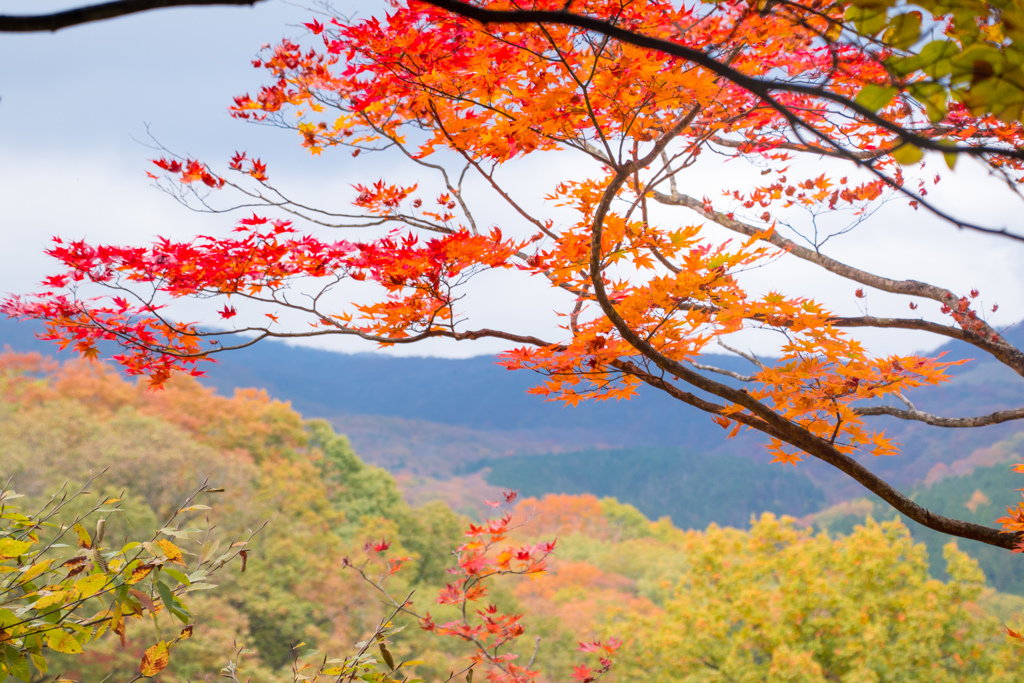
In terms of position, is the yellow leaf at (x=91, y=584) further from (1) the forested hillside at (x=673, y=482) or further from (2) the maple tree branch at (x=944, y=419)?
(1) the forested hillside at (x=673, y=482)

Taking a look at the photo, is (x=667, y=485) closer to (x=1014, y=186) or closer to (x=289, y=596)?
(x=289, y=596)

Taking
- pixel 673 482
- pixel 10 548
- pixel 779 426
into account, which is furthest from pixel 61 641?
pixel 673 482

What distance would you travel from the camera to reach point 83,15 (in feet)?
2.24

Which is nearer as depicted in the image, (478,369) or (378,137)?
(378,137)

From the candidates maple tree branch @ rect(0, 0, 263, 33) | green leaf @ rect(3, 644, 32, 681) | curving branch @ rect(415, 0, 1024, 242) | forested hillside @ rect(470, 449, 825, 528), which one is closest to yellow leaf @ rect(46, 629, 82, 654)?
green leaf @ rect(3, 644, 32, 681)

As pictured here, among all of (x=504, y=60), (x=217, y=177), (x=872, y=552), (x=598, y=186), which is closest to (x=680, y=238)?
(x=598, y=186)

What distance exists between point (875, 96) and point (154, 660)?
1695 mm

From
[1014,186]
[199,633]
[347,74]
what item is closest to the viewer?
Answer: [1014,186]

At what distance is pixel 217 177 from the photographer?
11.1ft

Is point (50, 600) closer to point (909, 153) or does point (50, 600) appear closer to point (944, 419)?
point (909, 153)

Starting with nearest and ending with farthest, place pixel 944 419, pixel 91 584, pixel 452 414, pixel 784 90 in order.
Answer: pixel 784 90 < pixel 91 584 < pixel 944 419 < pixel 452 414

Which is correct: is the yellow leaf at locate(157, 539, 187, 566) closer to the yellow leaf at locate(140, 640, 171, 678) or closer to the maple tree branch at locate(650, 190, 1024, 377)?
the yellow leaf at locate(140, 640, 171, 678)

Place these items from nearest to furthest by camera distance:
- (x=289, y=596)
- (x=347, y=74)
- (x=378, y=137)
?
(x=347, y=74) < (x=378, y=137) < (x=289, y=596)

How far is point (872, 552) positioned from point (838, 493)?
39564 mm
